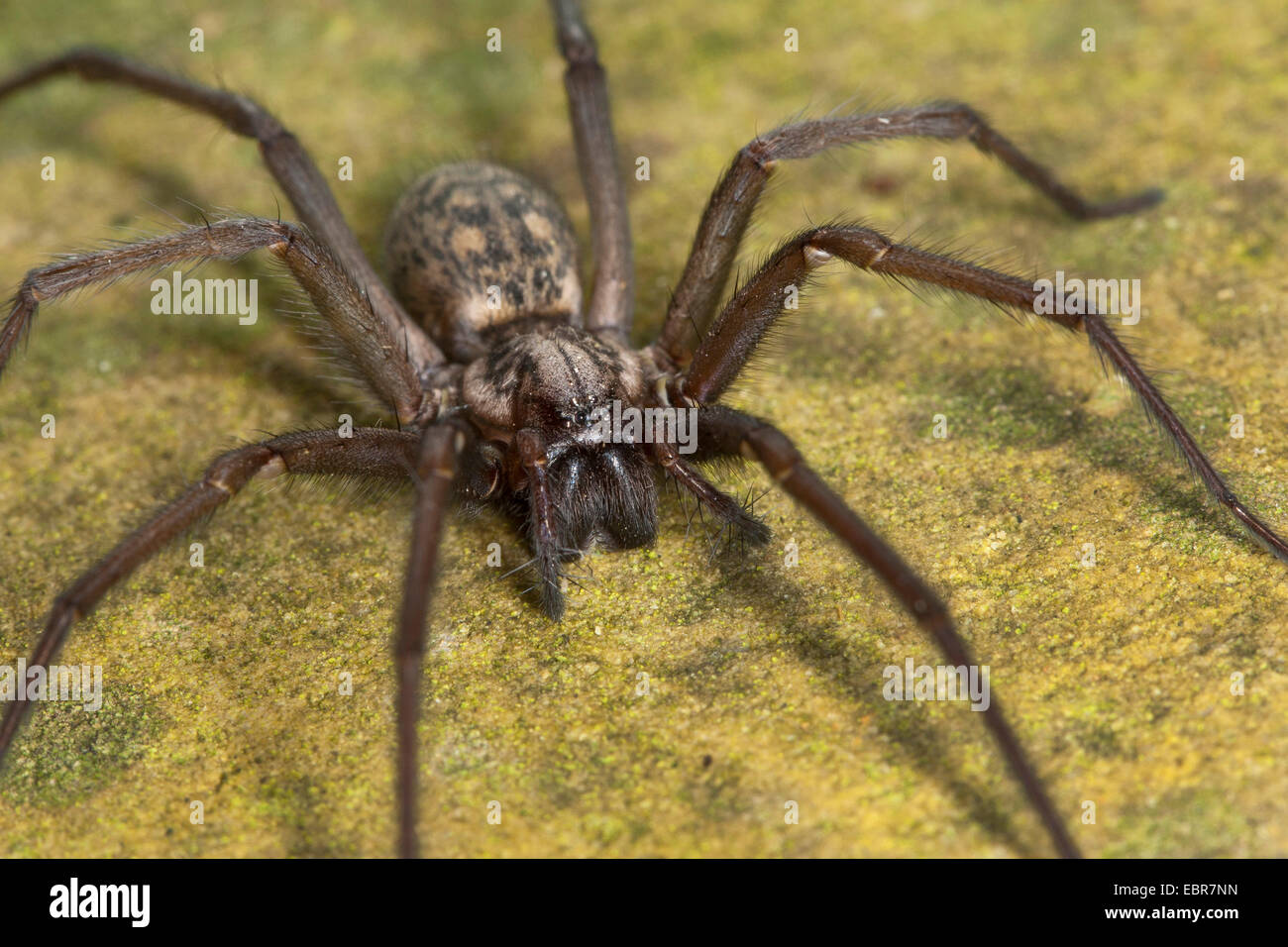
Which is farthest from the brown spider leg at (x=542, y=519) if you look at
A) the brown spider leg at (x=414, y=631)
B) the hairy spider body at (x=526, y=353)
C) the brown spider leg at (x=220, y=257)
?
the brown spider leg at (x=220, y=257)

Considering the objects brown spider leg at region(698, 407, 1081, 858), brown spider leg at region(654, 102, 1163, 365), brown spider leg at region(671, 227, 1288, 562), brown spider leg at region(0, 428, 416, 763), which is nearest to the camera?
brown spider leg at region(698, 407, 1081, 858)

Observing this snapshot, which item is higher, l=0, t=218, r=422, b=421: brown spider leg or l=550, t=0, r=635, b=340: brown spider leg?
l=550, t=0, r=635, b=340: brown spider leg

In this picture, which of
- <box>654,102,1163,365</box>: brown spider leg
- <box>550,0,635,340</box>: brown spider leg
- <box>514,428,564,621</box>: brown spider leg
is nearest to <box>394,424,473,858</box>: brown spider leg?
<box>514,428,564,621</box>: brown spider leg

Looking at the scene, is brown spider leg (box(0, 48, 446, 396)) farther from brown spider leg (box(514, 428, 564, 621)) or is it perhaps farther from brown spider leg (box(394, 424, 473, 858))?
brown spider leg (box(394, 424, 473, 858))

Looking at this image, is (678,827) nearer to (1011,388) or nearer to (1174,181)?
(1011,388)

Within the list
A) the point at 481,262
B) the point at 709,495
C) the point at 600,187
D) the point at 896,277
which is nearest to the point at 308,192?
the point at 481,262

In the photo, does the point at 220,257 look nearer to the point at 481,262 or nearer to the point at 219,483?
the point at 219,483

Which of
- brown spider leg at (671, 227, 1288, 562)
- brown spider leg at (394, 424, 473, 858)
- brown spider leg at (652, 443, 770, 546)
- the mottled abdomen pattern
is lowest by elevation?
brown spider leg at (394, 424, 473, 858)

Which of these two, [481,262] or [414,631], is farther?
[481,262]
